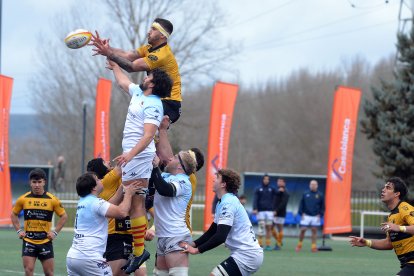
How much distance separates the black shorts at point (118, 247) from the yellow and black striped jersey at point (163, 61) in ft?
6.53

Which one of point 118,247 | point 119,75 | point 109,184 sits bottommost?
point 118,247

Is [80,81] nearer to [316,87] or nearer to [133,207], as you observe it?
[316,87]

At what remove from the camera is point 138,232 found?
449 inches

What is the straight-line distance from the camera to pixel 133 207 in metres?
11.3

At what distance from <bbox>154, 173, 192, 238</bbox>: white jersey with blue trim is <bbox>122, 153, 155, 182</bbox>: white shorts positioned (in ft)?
0.88

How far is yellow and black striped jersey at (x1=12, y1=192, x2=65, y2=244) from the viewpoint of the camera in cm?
1450

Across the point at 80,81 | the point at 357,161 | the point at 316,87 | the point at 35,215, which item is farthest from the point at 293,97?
the point at 35,215

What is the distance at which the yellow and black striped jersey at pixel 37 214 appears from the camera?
571 inches

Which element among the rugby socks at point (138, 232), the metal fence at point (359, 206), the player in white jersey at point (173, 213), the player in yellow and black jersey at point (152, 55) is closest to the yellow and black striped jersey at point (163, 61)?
the player in yellow and black jersey at point (152, 55)

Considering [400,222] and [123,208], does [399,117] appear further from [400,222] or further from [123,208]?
[123,208]

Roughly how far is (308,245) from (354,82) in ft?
159

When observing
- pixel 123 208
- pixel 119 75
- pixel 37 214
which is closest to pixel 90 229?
pixel 123 208

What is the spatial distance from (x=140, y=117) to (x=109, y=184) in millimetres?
1489

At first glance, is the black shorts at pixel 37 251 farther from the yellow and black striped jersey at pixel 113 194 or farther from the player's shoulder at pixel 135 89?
the player's shoulder at pixel 135 89
